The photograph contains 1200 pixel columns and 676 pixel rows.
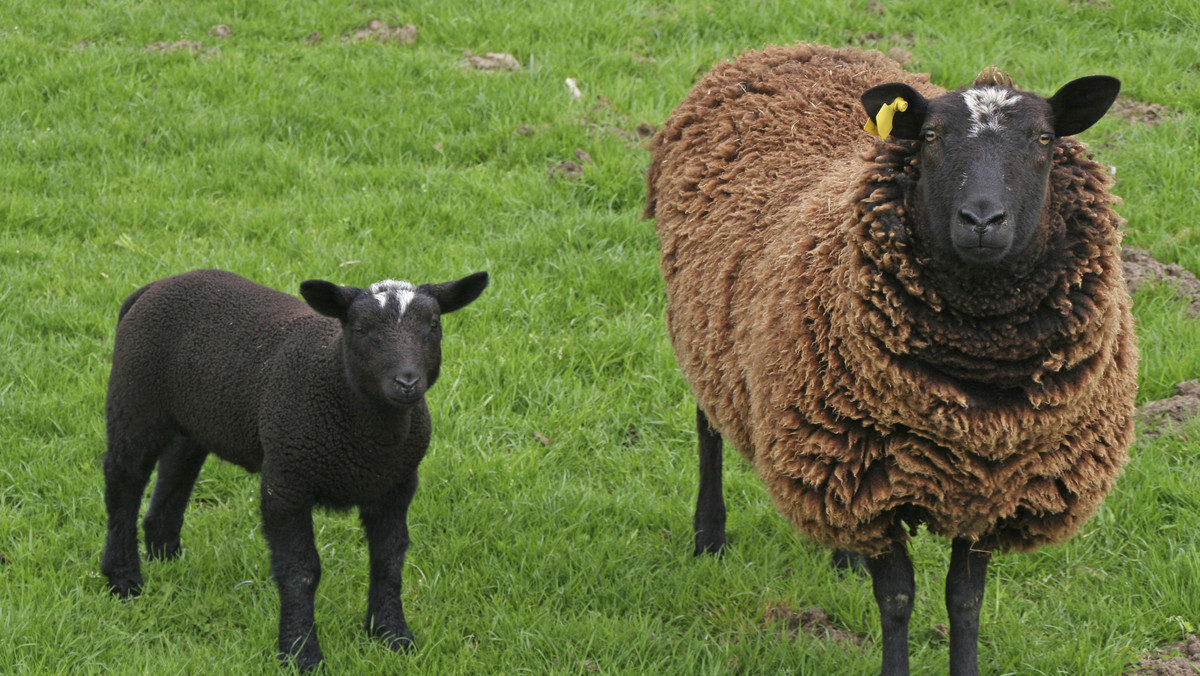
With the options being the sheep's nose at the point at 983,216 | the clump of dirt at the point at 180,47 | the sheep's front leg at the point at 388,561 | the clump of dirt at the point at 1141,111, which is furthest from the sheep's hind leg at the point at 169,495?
the clump of dirt at the point at 1141,111

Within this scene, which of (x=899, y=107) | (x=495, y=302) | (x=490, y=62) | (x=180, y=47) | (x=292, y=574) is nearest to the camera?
(x=899, y=107)

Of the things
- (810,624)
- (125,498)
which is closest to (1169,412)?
(810,624)

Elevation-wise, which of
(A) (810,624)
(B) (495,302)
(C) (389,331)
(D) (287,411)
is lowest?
(A) (810,624)

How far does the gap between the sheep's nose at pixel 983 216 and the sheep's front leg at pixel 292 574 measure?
255 cm

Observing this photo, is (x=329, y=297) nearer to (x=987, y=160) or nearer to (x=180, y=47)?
(x=987, y=160)

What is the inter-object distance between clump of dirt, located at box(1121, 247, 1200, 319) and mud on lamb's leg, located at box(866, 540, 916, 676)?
3137 mm

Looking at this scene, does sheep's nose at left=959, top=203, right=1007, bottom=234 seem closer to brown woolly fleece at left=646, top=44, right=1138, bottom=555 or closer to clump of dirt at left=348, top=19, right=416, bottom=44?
brown woolly fleece at left=646, top=44, right=1138, bottom=555

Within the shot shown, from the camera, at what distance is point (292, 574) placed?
435cm

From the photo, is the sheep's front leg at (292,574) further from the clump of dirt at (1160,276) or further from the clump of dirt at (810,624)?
the clump of dirt at (1160,276)

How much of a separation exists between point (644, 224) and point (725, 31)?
266 cm

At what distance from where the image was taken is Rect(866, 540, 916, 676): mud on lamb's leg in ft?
13.1

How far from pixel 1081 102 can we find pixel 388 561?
2940 mm

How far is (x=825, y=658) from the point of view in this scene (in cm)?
441

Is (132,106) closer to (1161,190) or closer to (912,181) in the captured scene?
(912,181)
